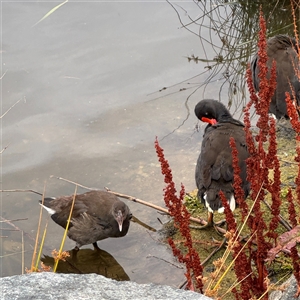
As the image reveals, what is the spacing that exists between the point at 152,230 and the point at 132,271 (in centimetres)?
57

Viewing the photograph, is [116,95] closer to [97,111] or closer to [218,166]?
[97,111]

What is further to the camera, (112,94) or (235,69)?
(235,69)

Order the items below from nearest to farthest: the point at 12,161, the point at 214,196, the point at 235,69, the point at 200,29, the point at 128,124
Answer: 1. the point at 214,196
2. the point at 12,161
3. the point at 128,124
4. the point at 235,69
5. the point at 200,29

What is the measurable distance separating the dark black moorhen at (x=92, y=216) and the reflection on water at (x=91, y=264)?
11cm

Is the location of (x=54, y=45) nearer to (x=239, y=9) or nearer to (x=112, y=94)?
(x=112, y=94)

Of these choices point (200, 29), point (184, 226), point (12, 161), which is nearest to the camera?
point (184, 226)

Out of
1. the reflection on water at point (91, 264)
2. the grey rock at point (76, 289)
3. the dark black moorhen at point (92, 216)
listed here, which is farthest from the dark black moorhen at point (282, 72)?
the grey rock at point (76, 289)

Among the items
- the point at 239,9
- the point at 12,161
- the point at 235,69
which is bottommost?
the point at 12,161

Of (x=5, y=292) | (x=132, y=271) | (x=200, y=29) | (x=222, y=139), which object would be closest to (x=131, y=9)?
(x=200, y=29)

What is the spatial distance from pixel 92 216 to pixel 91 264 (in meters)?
0.50

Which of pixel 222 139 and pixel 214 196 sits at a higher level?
pixel 222 139

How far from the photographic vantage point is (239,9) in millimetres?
8867

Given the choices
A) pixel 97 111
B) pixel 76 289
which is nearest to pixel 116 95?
pixel 97 111

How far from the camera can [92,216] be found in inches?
211
